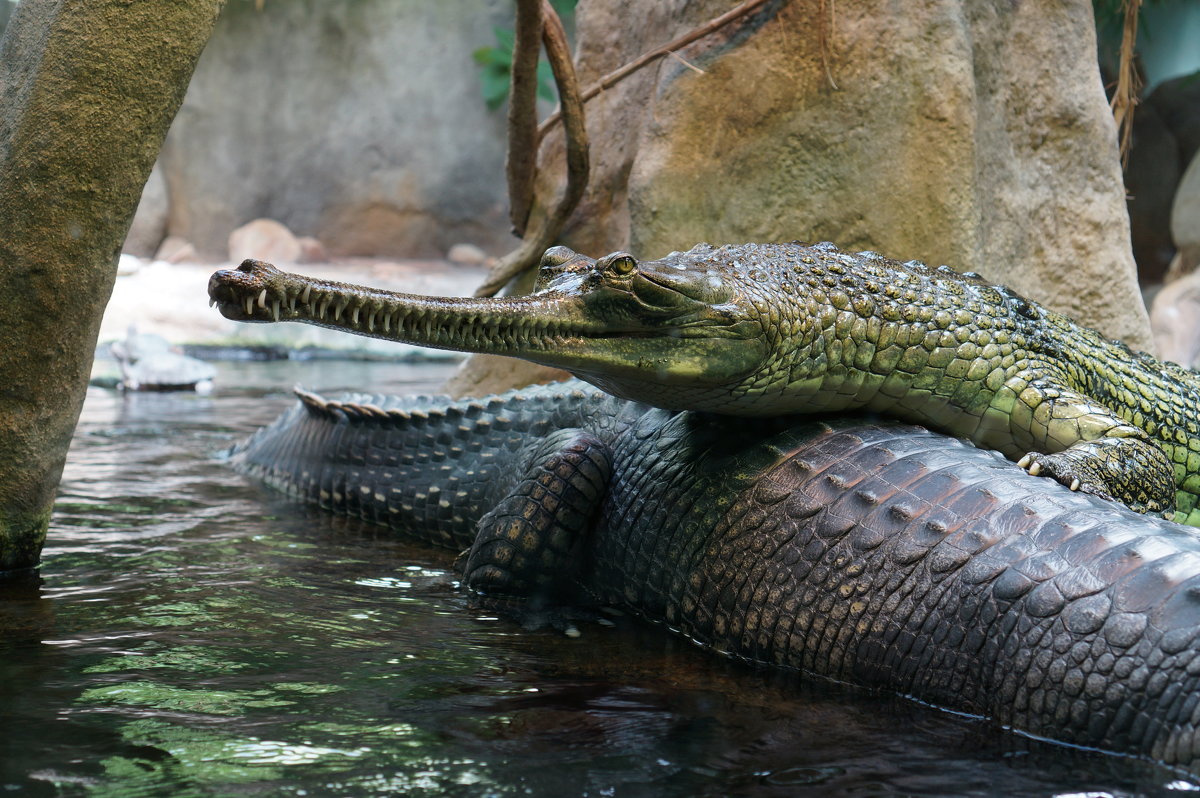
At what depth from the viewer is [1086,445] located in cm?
265

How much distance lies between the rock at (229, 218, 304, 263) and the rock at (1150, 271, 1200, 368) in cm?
1145

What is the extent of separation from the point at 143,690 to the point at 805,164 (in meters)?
3.30

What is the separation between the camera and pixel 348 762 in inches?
70.0

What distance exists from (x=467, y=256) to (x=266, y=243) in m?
2.98

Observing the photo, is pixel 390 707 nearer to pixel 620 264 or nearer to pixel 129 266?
pixel 620 264

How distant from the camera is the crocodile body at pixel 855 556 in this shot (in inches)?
74.1

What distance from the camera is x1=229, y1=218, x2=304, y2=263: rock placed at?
1608 centimetres

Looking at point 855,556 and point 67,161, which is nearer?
point 855,556

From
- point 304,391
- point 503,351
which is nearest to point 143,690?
point 503,351

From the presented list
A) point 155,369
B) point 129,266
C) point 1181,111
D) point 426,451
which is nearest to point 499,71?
point 129,266

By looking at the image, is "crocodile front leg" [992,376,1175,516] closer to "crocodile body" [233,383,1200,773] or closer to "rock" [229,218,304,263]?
"crocodile body" [233,383,1200,773]

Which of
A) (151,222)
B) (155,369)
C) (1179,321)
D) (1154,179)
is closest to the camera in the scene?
(155,369)

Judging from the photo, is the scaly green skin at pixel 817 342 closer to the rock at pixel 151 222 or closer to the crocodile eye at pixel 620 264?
the crocodile eye at pixel 620 264

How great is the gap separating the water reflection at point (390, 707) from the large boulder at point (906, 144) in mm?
2196
